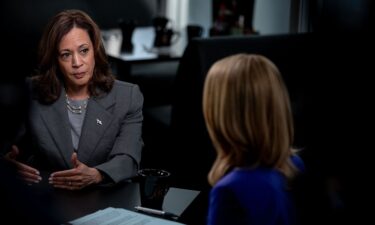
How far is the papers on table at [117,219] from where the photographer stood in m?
1.21

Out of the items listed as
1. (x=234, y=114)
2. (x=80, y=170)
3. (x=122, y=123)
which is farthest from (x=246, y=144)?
(x=122, y=123)

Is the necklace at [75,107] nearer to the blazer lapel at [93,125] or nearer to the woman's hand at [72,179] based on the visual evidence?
the blazer lapel at [93,125]

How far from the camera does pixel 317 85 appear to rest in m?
2.30

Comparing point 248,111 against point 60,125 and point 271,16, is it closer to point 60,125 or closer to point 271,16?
point 60,125

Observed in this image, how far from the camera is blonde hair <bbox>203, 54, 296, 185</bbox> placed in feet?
3.41

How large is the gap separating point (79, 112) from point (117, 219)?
445 millimetres

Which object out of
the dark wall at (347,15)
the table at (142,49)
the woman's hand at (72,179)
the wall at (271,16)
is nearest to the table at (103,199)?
the woman's hand at (72,179)

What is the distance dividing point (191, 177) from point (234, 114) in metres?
1.40

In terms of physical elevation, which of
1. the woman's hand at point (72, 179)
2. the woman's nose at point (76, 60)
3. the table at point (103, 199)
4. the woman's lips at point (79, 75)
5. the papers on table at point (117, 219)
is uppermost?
the woman's nose at point (76, 60)

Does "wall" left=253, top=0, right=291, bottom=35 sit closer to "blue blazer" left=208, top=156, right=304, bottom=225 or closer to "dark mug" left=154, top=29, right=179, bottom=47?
"dark mug" left=154, top=29, right=179, bottom=47

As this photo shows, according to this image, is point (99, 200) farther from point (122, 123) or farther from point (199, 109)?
point (199, 109)

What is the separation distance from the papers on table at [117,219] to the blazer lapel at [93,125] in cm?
36

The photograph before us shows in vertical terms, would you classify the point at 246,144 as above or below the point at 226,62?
below

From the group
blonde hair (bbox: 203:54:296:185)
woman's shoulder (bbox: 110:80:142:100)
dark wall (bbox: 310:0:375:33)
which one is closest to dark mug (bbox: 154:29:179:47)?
dark wall (bbox: 310:0:375:33)
